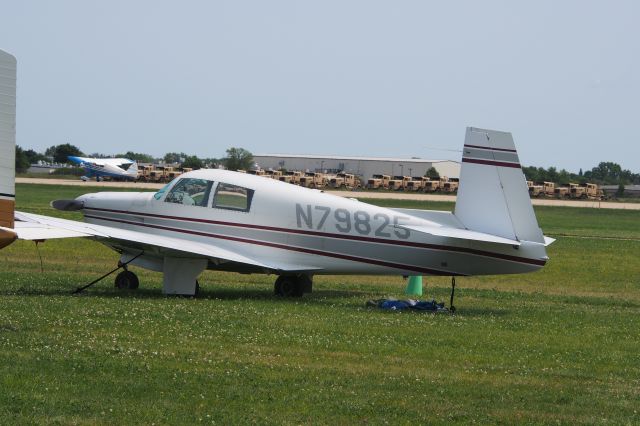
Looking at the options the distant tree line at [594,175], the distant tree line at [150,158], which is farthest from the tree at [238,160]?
the distant tree line at [594,175]

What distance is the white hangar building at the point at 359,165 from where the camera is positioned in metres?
130

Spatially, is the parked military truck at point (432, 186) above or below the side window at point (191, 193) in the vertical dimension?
below

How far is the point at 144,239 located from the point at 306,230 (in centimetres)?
268

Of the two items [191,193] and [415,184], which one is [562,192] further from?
[191,193]

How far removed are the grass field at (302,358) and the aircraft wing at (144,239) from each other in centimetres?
64

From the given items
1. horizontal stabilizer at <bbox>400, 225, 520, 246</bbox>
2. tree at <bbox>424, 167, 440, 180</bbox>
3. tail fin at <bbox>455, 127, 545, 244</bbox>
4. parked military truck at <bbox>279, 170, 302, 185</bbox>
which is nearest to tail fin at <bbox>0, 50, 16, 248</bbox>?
horizontal stabilizer at <bbox>400, 225, 520, 246</bbox>

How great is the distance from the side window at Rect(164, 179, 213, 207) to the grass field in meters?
1.67

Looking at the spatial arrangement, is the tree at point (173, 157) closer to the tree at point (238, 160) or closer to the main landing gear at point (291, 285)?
the tree at point (238, 160)

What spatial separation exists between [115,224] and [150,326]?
6682mm

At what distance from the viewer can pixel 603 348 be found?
45.0ft

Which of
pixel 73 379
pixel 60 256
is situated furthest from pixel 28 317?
pixel 60 256

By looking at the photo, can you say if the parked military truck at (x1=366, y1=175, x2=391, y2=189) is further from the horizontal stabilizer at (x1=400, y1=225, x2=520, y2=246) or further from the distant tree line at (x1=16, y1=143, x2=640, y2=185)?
the horizontal stabilizer at (x1=400, y1=225, x2=520, y2=246)

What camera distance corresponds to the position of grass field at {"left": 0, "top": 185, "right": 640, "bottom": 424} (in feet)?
30.4

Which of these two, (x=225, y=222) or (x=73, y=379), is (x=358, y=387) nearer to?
(x=73, y=379)
